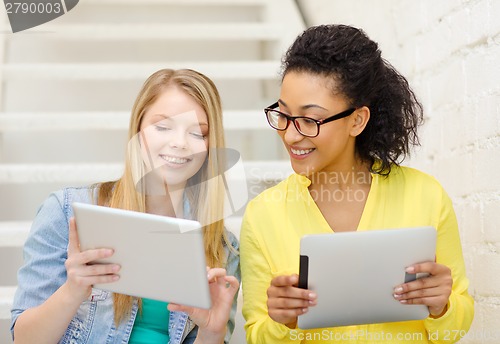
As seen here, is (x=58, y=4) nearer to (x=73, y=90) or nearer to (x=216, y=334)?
(x=73, y=90)

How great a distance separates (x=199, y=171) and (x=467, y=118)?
2.45 ft

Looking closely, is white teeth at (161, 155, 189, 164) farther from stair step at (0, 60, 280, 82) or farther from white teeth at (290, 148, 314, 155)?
stair step at (0, 60, 280, 82)

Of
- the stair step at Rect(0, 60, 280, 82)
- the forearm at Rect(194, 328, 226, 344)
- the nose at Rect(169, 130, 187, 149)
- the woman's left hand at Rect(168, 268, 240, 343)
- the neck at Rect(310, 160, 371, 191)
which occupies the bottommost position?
the forearm at Rect(194, 328, 226, 344)

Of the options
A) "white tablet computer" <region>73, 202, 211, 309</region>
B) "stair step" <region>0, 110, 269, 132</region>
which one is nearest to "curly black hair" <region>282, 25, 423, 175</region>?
"white tablet computer" <region>73, 202, 211, 309</region>

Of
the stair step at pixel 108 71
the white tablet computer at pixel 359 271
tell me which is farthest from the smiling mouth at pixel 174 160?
the stair step at pixel 108 71

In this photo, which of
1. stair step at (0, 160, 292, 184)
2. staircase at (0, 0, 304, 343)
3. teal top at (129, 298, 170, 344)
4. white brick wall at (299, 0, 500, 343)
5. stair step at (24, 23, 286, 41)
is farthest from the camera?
stair step at (24, 23, 286, 41)

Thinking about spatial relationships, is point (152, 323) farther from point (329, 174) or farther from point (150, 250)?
point (329, 174)

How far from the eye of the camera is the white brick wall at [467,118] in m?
1.76

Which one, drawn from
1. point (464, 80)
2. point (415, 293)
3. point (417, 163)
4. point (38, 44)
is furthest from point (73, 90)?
point (415, 293)

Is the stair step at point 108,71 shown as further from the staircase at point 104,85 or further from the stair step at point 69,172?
the stair step at point 69,172

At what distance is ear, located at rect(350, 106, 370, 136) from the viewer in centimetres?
155

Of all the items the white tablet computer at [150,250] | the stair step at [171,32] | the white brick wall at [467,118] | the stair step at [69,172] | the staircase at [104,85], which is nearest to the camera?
the white tablet computer at [150,250]

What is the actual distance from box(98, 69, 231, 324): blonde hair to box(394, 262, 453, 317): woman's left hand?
0.45 m

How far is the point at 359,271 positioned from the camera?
1353 millimetres
